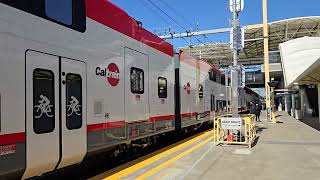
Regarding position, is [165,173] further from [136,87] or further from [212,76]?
[212,76]

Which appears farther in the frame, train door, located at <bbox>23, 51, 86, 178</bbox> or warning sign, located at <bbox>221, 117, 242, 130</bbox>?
warning sign, located at <bbox>221, 117, 242, 130</bbox>

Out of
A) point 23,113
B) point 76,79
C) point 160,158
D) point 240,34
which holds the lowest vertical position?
point 160,158

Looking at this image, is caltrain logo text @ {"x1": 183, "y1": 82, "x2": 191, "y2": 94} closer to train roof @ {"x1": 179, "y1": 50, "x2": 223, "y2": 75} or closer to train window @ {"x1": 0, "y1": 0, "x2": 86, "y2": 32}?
train roof @ {"x1": 179, "y1": 50, "x2": 223, "y2": 75}

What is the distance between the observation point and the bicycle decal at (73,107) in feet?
20.7

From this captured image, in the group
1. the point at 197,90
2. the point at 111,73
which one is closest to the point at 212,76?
the point at 197,90

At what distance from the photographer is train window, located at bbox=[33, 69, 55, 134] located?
18.1ft

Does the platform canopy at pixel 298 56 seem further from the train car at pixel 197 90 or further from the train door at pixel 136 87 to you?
the train door at pixel 136 87

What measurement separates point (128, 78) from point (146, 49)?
5.65ft

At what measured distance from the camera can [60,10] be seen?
632 centimetres

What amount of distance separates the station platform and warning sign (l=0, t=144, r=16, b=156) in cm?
306

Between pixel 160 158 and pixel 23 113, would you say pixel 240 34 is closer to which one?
pixel 160 158

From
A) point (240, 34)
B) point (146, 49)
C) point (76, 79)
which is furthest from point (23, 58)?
point (240, 34)

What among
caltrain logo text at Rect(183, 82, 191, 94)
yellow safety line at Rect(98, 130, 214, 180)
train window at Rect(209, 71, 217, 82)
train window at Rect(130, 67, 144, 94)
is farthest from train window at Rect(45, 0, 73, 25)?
train window at Rect(209, 71, 217, 82)

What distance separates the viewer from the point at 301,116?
112ft
